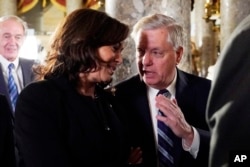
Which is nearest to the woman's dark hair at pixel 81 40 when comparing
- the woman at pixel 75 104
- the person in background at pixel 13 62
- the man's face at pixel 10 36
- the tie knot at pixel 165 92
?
the woman at pixel 75 104

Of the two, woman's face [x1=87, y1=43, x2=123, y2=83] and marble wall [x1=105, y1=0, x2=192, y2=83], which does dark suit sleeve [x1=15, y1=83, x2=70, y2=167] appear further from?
marble wall [x1=105, y1=0, x2=192, y2=83]

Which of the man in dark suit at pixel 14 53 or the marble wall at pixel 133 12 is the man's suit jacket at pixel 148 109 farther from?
the man in dark suit at pixel 14 53

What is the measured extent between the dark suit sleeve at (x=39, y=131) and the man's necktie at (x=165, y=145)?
0.65m

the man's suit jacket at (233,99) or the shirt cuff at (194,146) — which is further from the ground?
Result: the man's suit jacket at (233,99)

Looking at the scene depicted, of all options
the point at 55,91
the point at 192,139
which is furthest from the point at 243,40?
the point at 192,139

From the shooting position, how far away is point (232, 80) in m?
1.14

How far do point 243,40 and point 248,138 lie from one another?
8.5 inches

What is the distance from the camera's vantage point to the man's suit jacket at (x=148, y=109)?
2.40 meters

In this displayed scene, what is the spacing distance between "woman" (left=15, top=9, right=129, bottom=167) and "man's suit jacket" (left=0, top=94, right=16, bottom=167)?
0.38 feet

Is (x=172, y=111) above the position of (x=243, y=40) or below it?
below

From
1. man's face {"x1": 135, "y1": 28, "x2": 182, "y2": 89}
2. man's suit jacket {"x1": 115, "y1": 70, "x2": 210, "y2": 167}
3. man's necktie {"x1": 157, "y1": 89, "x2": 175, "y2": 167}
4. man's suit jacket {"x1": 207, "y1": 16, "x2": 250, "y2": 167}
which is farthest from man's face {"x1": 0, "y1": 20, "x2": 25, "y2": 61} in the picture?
man's suit jacket {"x1": 207, "y1": 16, "x2": 250, "y2": 167}

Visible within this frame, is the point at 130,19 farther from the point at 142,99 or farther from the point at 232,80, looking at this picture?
the point at 232,80

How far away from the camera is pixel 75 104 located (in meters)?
1.95

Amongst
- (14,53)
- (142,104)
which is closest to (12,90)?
(14,53)
